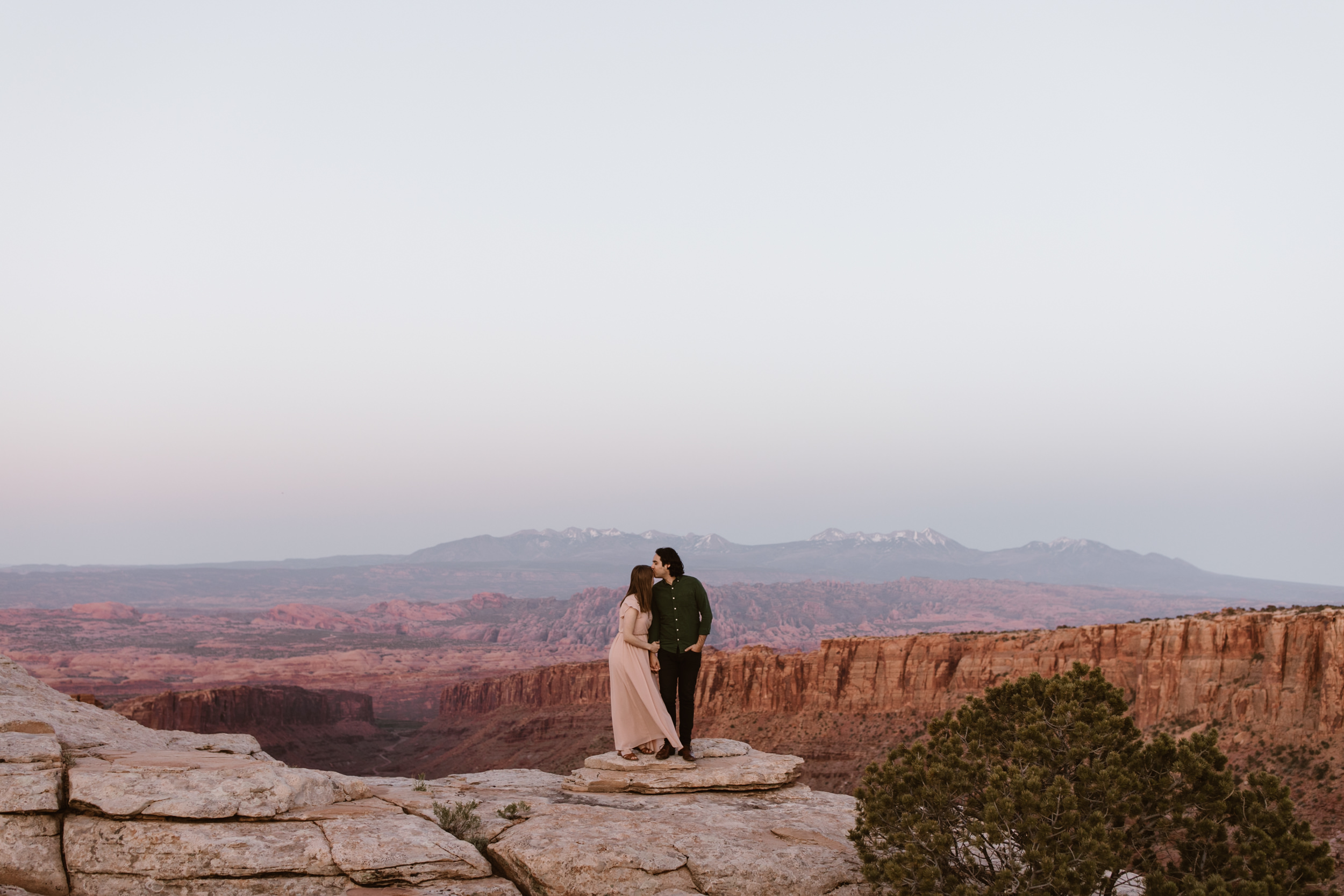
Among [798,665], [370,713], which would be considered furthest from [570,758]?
[370,713]

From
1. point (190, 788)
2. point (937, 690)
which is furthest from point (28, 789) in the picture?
point (937, 690)

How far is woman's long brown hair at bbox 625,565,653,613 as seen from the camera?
47.3ft

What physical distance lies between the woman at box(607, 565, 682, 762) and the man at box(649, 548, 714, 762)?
15cm

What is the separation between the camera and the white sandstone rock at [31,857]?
35.1ft

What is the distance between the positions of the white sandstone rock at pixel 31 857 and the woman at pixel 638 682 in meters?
7.30

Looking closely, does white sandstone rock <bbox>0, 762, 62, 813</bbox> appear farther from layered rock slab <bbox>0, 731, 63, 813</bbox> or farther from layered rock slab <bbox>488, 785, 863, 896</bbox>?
layered rock slab <bbox>488, 785, 863, 896</bbox>

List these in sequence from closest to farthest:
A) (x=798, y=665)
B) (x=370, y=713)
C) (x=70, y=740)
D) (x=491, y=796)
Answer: (x=70, y=740), (x=491, y=796), (x=798, y=665), (x=370, y=713)

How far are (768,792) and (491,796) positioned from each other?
4495 millimetres

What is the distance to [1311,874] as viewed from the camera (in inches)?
441

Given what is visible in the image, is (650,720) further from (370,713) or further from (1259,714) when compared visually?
(370,713)

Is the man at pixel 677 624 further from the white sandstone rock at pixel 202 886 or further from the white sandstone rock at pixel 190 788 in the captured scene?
the white sandstone rock at pixel 202 886

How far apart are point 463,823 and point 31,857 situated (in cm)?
499

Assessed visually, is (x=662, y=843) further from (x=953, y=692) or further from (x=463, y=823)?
(x=953, y=692)

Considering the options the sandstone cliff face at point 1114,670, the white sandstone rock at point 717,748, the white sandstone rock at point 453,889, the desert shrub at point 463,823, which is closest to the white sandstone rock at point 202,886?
the white sandstone rock at point 453,889
